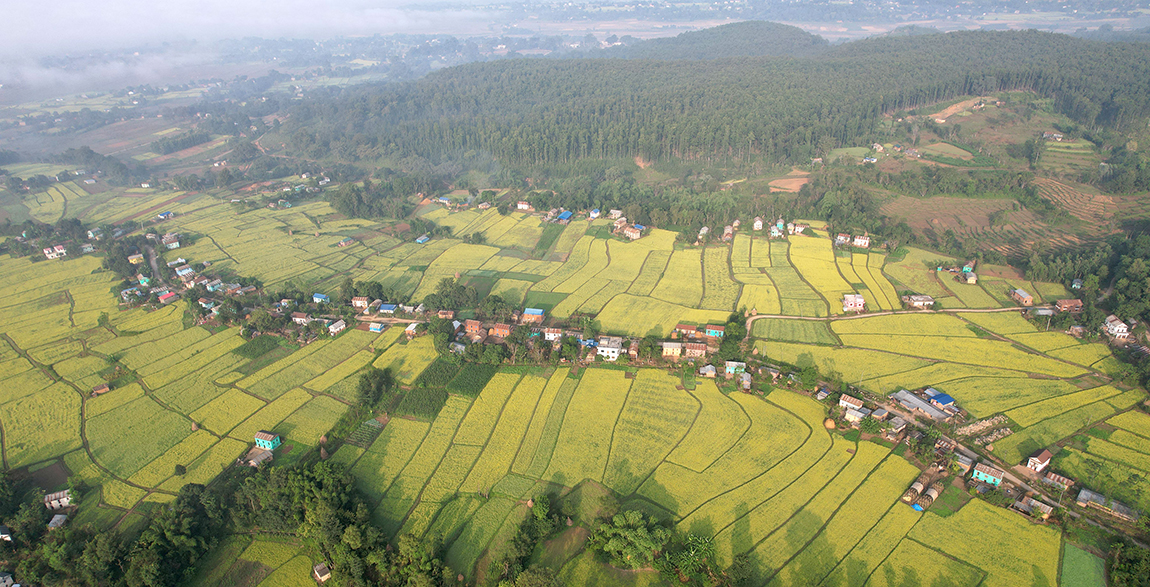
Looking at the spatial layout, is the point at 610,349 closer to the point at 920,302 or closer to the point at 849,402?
the point at 849,402

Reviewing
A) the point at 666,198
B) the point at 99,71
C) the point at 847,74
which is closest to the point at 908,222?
the point at 666,198

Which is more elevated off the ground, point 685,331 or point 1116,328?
point 1116,328

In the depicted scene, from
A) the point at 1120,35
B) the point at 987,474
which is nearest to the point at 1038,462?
the point at 987,474

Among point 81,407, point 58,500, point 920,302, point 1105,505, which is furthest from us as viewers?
point 920,302

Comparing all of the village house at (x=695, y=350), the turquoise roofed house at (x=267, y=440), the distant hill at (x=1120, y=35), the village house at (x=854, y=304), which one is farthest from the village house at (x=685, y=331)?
the distant hill at (x=1120, y=35)

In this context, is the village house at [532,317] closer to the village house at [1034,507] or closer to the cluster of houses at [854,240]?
the village house at [1034,507]

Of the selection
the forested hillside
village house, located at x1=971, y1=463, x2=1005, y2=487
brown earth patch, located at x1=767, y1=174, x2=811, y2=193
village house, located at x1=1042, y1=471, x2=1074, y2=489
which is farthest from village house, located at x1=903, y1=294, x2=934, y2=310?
the forested hillside
